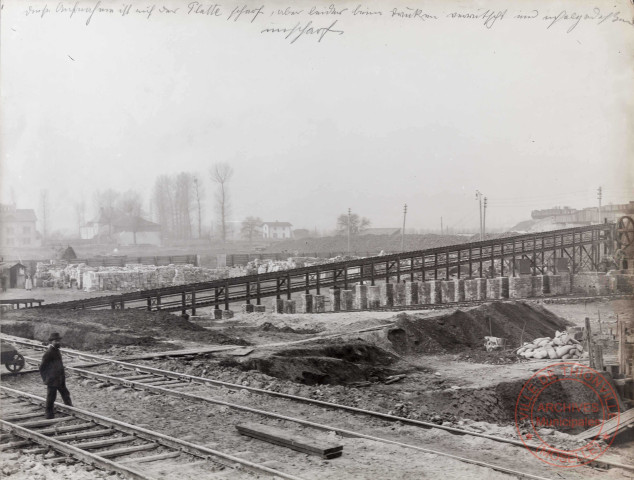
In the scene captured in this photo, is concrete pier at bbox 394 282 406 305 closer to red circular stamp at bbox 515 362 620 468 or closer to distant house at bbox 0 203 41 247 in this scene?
red circular stamp at bbox 515 362 620 468

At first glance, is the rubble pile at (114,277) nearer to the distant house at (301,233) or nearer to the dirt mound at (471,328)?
the dirt mound at (471,328)

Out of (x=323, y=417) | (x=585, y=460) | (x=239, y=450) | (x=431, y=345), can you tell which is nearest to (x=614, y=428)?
(x=585, y=460)

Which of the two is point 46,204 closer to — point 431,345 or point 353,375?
point 353,375

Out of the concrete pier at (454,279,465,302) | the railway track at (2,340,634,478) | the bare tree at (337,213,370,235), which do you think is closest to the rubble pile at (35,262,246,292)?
the concrete pier at (454,279,465,302)

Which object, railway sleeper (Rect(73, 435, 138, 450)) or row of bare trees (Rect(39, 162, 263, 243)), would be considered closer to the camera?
railway sleeper (Rect(73, 435, 138, 450))

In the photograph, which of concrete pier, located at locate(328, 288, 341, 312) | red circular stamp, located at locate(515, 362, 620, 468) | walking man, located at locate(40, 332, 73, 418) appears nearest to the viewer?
walking man, located at locate(40, 332, 73, 418)

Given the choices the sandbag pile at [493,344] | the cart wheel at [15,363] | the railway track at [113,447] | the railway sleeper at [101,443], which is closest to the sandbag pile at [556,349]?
the sandbag pile at [493,344]
